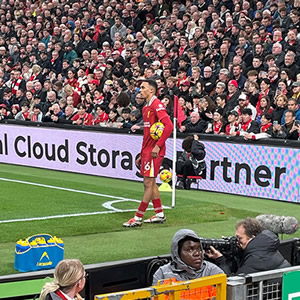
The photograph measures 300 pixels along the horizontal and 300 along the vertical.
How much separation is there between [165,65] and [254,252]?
13.0m

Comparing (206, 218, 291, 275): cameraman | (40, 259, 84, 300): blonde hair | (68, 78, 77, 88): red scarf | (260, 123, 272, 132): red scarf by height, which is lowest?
(206, 218, 291, 275): cameraman

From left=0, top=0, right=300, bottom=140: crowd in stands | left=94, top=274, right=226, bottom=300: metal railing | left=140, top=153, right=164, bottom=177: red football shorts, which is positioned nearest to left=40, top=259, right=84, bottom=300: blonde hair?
left=94, top=274, right=226, bottom=300: metal railing

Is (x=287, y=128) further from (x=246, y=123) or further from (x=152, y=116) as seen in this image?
(x=152, y=116)

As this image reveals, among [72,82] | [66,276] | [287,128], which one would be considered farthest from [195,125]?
[66,276]

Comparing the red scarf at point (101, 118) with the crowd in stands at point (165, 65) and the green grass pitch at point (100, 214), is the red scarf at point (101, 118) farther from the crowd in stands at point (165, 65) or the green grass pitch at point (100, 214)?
the green grass pitch at point (100, 214)

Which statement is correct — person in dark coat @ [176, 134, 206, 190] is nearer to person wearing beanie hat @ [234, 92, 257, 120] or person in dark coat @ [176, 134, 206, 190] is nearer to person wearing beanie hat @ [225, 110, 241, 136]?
person wearing beanie hat @ [225, 110, 241, 136]

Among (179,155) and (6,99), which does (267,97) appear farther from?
(6,99)

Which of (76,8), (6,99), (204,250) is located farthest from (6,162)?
(204,250)

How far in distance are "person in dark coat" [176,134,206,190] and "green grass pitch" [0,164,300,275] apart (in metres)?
0.47

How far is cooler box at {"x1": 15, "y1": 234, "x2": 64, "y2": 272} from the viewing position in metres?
8.69

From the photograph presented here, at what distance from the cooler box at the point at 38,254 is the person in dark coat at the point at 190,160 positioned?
7.17 meters

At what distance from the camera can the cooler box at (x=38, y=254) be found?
8.69 m

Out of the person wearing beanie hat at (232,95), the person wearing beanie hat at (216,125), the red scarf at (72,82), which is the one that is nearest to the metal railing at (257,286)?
the person wearing beanie hat at (216,125)

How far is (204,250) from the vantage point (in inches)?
272
